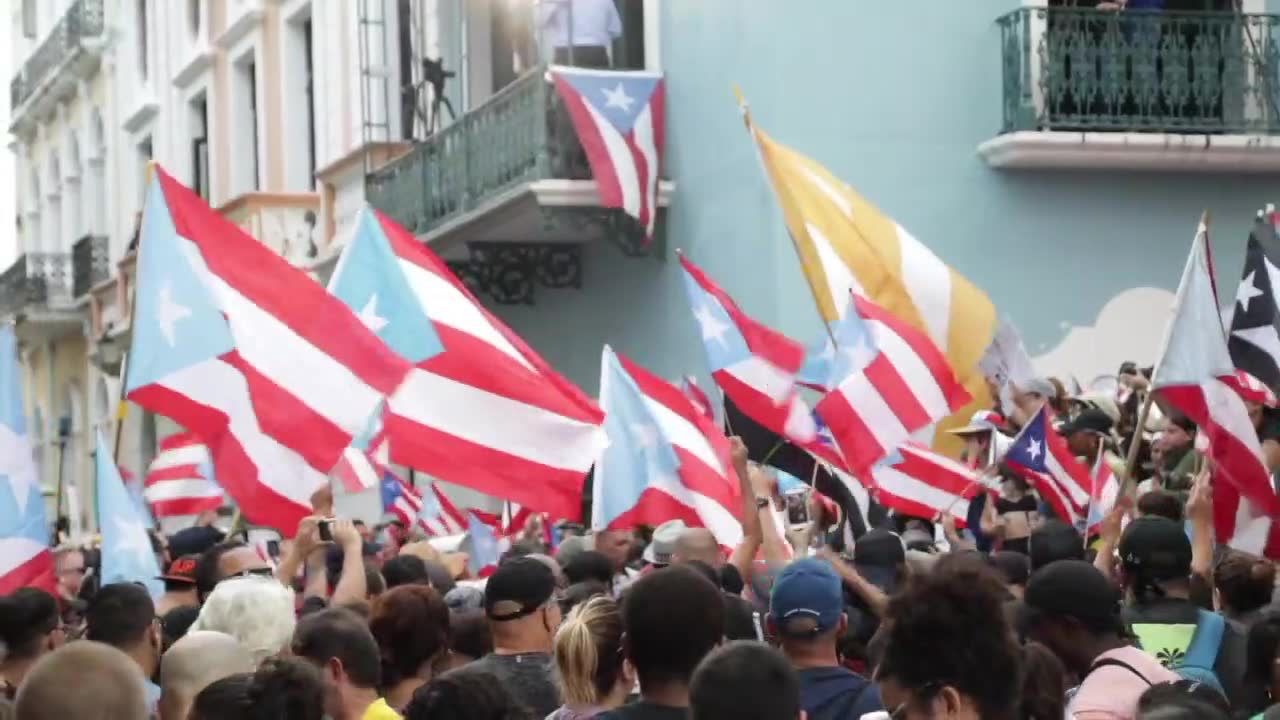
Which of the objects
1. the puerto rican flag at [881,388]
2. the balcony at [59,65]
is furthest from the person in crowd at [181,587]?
the balcony at [59,65]

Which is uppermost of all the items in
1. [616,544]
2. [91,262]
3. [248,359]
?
[91,262]

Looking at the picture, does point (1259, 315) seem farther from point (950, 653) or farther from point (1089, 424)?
point (950, 653)

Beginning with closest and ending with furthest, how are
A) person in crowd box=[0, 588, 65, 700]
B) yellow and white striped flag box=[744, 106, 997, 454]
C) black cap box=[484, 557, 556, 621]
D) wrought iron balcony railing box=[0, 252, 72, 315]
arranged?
black cap box=[484, 557, 556, 621] → person in crowd box=[0, 588, 65, 700] → yellow and white striped flag box=[744, 106, 997, 454] → wrought iron balcony railing box=[0, 252, 72, 315]

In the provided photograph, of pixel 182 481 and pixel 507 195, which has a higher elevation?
pixel 507 195

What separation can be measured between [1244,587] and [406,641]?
2458mm

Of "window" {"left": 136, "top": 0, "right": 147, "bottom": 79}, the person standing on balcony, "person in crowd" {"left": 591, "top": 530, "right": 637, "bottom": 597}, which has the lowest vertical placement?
"person in crowd" {"left": 591, "top": 530, "right": 637, "bottom": 597}

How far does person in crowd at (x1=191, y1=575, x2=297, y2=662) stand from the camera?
21.7ft

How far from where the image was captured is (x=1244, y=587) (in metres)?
7.14

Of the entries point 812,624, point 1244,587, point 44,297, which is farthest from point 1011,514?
point 44,297

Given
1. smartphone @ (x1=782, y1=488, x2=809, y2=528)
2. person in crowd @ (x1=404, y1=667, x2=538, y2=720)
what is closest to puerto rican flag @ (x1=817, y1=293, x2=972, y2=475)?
smartphone @ (x1=782, y1=488, x2=809, y2=528)

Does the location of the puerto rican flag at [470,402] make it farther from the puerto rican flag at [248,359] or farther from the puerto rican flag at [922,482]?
the puerto rican flag at [922,482]

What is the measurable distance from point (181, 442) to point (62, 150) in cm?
2283

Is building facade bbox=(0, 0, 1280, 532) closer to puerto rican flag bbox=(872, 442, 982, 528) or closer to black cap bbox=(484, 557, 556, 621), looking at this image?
puerto rican flag bbox=(872, 442, 982, 528)

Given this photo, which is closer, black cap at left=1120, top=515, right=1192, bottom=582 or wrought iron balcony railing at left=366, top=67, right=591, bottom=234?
black cap at left=1120, top=515, right=1192, bottom=582
